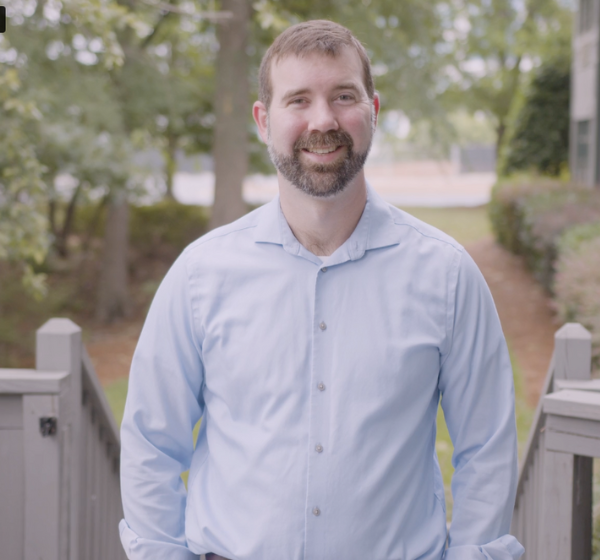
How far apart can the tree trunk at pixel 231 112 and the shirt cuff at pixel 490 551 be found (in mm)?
9106

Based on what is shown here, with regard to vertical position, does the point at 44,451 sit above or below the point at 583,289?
below

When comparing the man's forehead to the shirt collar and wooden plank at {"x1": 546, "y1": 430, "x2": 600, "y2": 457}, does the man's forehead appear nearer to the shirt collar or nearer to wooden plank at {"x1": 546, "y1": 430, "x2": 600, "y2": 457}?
the shirt collar

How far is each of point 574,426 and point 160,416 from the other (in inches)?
48.3

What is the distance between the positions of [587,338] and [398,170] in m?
63.2

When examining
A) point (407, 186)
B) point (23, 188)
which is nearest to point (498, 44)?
point (23, 188)

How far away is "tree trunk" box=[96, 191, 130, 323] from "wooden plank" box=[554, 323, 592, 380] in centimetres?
1063

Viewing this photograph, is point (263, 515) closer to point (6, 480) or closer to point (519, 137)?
point (6, 480)

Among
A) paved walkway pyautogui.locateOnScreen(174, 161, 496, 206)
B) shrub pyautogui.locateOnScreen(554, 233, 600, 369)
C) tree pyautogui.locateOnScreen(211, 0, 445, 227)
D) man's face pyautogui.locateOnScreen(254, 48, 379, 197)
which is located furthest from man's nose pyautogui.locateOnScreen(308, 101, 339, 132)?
paved walkway pyautogui.locateOnScreen(174, 161, 496, 206)

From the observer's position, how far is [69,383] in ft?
9.04

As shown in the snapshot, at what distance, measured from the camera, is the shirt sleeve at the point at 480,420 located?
203cm

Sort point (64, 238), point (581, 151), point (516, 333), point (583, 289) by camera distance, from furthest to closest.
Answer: point (581, 151) → point (64, 238) → point (516, 333) → point (583, 289)

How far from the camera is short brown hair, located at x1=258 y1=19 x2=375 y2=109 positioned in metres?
2.00

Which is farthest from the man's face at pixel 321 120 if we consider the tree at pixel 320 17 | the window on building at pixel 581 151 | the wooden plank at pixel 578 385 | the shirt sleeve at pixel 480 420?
the window on building at pixel 581 151

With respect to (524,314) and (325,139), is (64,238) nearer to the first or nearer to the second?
(524,314)
